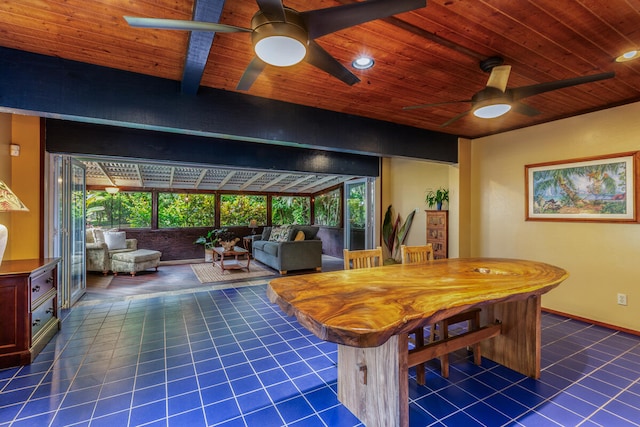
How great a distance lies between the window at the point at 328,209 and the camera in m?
8.46

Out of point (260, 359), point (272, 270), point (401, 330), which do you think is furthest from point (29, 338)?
point (272, 270)

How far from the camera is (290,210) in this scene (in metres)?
9.75

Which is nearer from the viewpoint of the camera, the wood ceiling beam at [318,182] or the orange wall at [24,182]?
the orange wall at [24,182]

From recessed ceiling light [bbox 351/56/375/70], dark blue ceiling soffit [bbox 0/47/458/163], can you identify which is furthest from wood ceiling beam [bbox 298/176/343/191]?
recessed ceiling light [bbox 351/56/375/70]

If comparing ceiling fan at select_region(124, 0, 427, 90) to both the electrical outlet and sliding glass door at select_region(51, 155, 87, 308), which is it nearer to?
sliding glass door at select_region(51, 155, 87, 308)

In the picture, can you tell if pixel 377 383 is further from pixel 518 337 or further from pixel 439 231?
pixel 439 231

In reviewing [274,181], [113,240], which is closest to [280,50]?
[113,240]

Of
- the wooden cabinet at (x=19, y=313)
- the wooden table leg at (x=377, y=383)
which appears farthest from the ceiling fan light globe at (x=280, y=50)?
the wooden cabinet at (x=19, y=313)

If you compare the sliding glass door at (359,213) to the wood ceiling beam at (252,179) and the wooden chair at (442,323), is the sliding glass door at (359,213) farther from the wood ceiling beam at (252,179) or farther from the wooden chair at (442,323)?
the wooden chair at (442,323)

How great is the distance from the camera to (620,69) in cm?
239

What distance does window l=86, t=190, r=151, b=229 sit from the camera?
23.6 ft

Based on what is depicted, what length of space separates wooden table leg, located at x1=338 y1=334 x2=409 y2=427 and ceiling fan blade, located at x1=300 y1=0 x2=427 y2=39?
1.56 meters

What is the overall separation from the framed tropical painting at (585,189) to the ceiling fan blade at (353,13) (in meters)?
3.20

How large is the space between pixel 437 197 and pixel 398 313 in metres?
3.76
